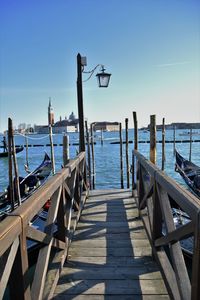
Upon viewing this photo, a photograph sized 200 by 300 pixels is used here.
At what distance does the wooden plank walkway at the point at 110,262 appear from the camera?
2773 millimetres

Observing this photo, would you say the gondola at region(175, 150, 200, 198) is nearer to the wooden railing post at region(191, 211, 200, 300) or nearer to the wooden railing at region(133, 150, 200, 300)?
the wooden railing at region(133, 150, 200, 300)

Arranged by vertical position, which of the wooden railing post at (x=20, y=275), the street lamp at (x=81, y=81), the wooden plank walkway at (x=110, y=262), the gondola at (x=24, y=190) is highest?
the street lamp at (x=81, y=81)

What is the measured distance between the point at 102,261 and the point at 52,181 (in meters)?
1.22

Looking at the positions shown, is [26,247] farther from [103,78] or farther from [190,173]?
[190,173]

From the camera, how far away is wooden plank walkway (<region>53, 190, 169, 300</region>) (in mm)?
2773

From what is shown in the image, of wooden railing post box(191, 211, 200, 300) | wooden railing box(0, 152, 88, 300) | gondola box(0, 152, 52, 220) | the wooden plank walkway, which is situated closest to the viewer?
wooden railing box(0, 152, 88, 300)

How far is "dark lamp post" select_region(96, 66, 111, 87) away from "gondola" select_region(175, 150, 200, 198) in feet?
13.0

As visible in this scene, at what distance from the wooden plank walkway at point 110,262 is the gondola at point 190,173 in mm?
4219

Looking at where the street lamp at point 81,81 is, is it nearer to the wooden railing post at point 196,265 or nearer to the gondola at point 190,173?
the gondola at point 190,173

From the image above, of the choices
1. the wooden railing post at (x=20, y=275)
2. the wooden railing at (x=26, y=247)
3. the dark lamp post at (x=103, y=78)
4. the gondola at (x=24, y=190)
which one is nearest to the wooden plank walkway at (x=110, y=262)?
the wooden railing at (x=26, y=247)

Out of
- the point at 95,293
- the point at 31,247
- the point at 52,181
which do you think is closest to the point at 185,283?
the point at 95,293

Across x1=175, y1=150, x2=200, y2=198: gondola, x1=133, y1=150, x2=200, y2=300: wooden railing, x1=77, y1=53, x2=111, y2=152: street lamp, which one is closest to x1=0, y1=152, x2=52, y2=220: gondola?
x1=77, y1=53, x2=111, y2=152: street lamp

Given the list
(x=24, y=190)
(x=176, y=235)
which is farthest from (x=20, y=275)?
(x=24, y=190)

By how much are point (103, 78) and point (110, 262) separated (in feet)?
14.3
